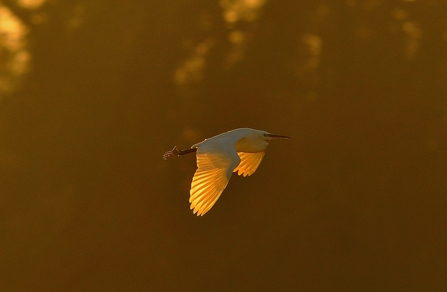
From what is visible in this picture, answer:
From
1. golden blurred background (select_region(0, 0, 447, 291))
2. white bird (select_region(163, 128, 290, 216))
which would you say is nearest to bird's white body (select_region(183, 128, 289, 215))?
white bird (select_region(163, 128, 290, 216))

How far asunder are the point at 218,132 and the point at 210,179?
66cm

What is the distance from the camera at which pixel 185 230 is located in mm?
2307

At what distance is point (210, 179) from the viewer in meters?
1.70

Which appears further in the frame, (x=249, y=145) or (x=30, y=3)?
(x=30, y=3)

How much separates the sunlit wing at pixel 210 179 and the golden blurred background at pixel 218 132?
595 millimetres

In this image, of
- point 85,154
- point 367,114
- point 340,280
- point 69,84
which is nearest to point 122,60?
point 69,84

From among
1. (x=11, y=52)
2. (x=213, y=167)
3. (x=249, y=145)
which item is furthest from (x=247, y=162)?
(x=11, y=52)

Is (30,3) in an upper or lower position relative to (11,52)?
upper

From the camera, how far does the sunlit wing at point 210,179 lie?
1667mm

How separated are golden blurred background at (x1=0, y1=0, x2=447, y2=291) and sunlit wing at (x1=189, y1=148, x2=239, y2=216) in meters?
0.60

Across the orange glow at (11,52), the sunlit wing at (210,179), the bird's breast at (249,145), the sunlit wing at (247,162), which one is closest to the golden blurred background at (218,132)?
the orange glow at (11,52)

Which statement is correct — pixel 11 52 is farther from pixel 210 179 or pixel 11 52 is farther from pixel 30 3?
pixel 210 179

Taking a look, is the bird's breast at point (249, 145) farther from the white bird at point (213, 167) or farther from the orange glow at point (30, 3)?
the orange glow at point (30, 3)

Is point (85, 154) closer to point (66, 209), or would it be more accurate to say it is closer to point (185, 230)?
point (66, 209)
